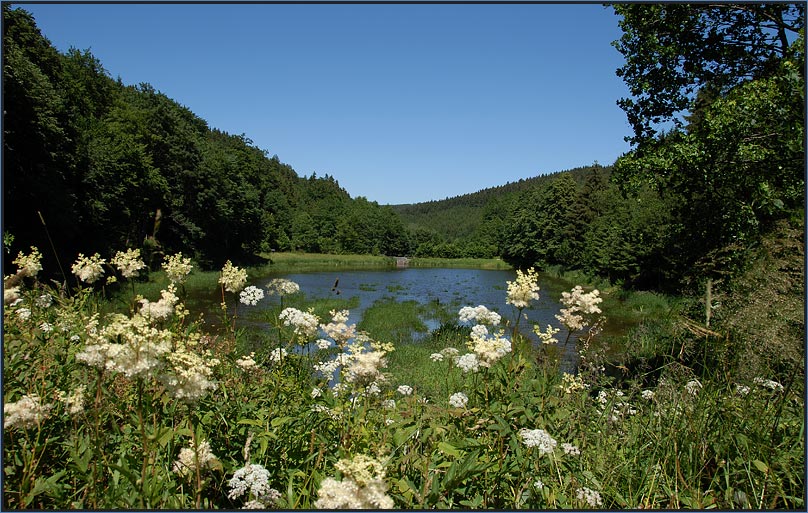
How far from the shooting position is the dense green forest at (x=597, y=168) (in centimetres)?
682

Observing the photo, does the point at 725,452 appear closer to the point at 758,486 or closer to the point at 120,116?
the point at 758,486

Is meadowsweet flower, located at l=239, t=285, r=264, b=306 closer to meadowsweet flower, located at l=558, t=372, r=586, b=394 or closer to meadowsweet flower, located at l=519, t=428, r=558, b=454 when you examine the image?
meadowsweet flower, located at l=519, t=428, r=558, b=454

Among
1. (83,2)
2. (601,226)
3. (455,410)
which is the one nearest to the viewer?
(83,2)

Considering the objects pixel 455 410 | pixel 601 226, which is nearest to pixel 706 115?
pixel 455 410

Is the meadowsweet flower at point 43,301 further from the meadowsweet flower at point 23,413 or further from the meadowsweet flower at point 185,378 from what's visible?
the meadowsweet flower at point 185,378

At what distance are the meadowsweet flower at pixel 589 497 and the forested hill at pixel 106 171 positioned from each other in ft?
11.9

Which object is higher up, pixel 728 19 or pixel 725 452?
pixel 728 19

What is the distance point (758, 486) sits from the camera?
102 inches

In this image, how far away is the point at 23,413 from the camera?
6.88 ft

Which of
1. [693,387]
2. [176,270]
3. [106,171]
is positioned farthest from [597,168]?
[176,270]

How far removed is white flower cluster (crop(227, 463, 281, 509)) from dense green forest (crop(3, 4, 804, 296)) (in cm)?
257

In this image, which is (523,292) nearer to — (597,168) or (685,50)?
(685,50)

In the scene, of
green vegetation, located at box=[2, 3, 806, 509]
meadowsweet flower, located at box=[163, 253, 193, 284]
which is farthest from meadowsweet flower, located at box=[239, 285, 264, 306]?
meadowsweet flower, located at box=[163, 253, 193, 284]

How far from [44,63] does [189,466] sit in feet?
91.7
